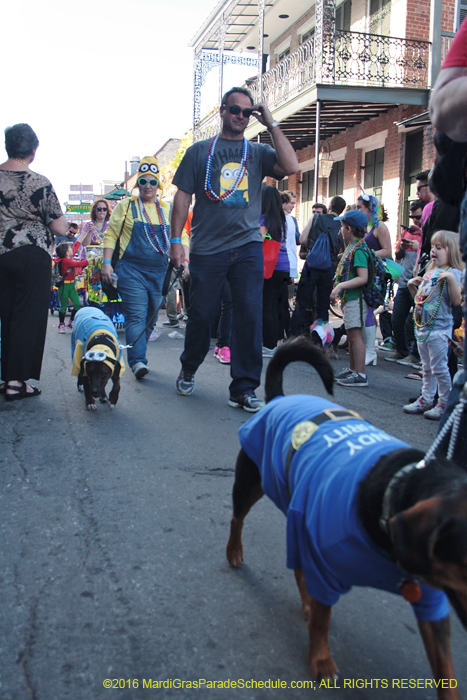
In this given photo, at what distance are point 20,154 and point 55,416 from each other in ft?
7.33

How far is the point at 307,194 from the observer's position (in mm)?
20031

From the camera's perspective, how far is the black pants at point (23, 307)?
5297 millimetres

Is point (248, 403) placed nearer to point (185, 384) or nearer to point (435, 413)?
point (185, 384)

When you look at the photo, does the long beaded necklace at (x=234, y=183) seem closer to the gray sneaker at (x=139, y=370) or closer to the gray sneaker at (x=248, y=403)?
the gray sneaker at (x=248, y=403)

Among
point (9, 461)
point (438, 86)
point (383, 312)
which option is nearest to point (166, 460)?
point (9, 461)

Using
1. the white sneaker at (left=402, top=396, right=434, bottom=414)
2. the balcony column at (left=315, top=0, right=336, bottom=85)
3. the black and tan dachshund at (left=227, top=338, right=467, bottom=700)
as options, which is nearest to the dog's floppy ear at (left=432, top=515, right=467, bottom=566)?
the black and tan dachshund at (left=227, top=338, right=467, bottom=700)

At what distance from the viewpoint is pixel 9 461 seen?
3840mm

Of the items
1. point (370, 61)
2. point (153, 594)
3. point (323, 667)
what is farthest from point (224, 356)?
point (370, 61)

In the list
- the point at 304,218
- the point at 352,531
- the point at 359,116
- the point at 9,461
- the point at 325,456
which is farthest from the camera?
the point at 304,218

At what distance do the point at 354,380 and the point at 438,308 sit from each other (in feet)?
4.85

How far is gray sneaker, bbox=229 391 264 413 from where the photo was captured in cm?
516

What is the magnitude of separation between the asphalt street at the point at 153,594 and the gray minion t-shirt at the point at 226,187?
1800 mm

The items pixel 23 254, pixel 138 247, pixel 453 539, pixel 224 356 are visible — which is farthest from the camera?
pixel 224 356

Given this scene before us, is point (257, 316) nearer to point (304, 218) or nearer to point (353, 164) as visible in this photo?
point (353, 164)
